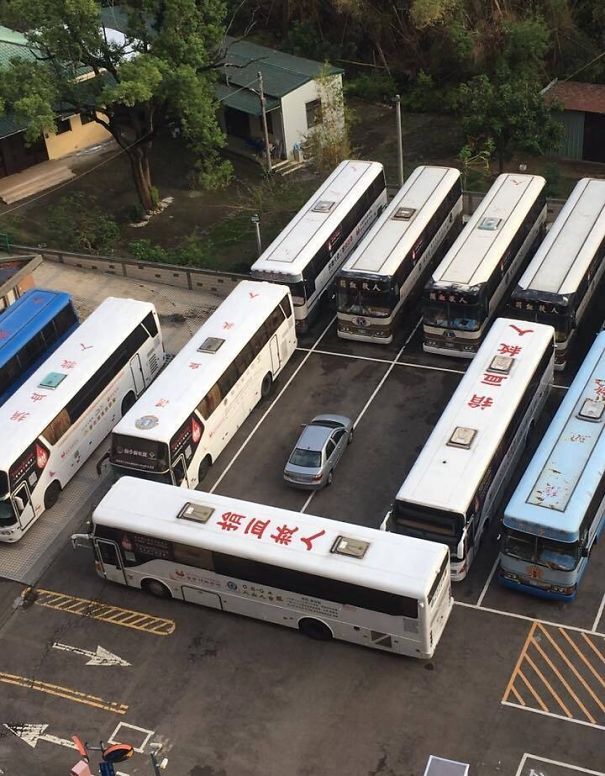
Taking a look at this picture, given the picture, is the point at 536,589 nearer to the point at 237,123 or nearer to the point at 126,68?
the point at 126,68

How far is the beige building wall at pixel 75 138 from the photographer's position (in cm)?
5584

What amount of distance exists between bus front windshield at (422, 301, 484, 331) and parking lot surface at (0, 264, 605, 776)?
6888mm

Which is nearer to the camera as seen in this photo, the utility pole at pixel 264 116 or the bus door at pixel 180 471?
the bus door at pixel 180 471

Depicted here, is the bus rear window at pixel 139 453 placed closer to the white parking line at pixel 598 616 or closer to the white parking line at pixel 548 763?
the white parking line at pixel 598 616

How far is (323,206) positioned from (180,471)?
14.8 meters

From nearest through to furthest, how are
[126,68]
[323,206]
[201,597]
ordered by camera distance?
1. [201,597]
2. [323,206]
3. [126,68]

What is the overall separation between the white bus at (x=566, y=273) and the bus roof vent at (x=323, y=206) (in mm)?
8769

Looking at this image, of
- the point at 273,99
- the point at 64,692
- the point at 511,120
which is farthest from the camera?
the point at 273,99

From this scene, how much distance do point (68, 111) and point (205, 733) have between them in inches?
1252

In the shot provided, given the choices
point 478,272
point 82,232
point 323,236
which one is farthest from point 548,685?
point 82,232

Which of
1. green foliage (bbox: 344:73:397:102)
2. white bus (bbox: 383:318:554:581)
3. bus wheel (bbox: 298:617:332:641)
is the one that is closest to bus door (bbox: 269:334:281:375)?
white bus (bbox: 383:318:554:581)

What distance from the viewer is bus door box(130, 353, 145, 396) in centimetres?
3562

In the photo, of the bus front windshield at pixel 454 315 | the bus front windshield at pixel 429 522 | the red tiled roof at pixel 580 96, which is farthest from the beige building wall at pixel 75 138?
the bus front windshield at pixel 429 522

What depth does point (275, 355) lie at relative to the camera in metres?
36.1
